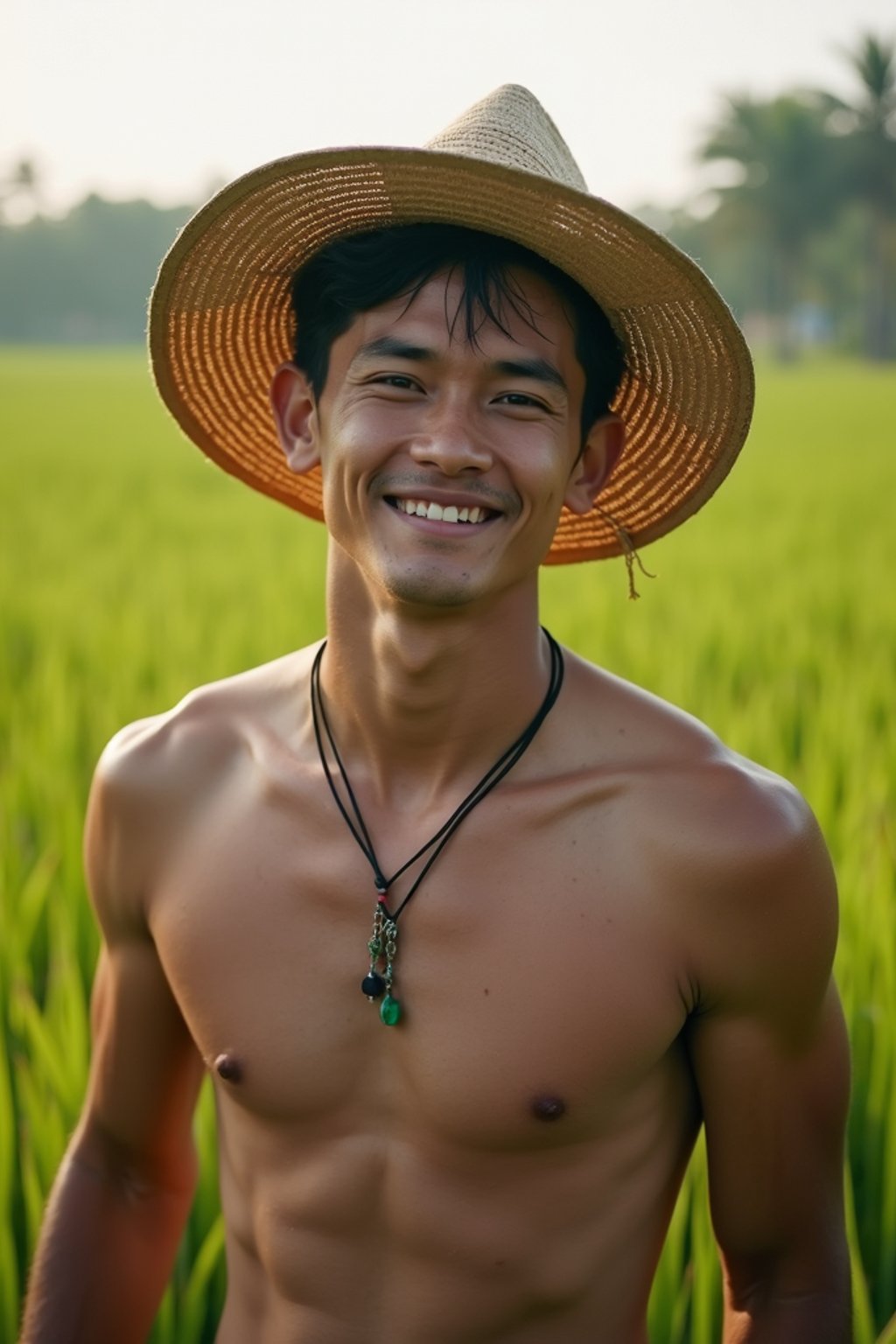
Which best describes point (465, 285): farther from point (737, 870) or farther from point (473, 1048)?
point (473, 1048)

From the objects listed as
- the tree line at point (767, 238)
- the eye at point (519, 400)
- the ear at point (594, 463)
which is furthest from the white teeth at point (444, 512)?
the tree line at point (767, 238)

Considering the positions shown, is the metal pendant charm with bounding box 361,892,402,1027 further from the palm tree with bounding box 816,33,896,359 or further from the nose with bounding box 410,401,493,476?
the palm tree with bounding box 816,33,896,359

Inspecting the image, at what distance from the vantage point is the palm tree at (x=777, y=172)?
158 feet

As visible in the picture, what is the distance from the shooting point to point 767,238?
165ft

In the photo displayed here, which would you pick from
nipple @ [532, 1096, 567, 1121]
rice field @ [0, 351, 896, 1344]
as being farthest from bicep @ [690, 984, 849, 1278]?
rice field @ [0, 351, 896, 1344]

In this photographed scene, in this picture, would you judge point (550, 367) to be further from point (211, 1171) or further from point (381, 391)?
point (211, 1171)

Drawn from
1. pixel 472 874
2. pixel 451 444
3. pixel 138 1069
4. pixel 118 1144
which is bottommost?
pixel 118 1144

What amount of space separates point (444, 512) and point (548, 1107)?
1.86 ft

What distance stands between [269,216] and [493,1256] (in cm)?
104

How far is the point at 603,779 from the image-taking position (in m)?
1.50

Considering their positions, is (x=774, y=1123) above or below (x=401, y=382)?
below

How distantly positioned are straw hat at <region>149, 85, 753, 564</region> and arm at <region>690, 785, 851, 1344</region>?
0.43 meters

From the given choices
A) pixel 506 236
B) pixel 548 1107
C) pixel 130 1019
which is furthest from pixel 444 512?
pixel 130 1019

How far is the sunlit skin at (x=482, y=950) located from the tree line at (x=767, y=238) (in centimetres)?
4061
